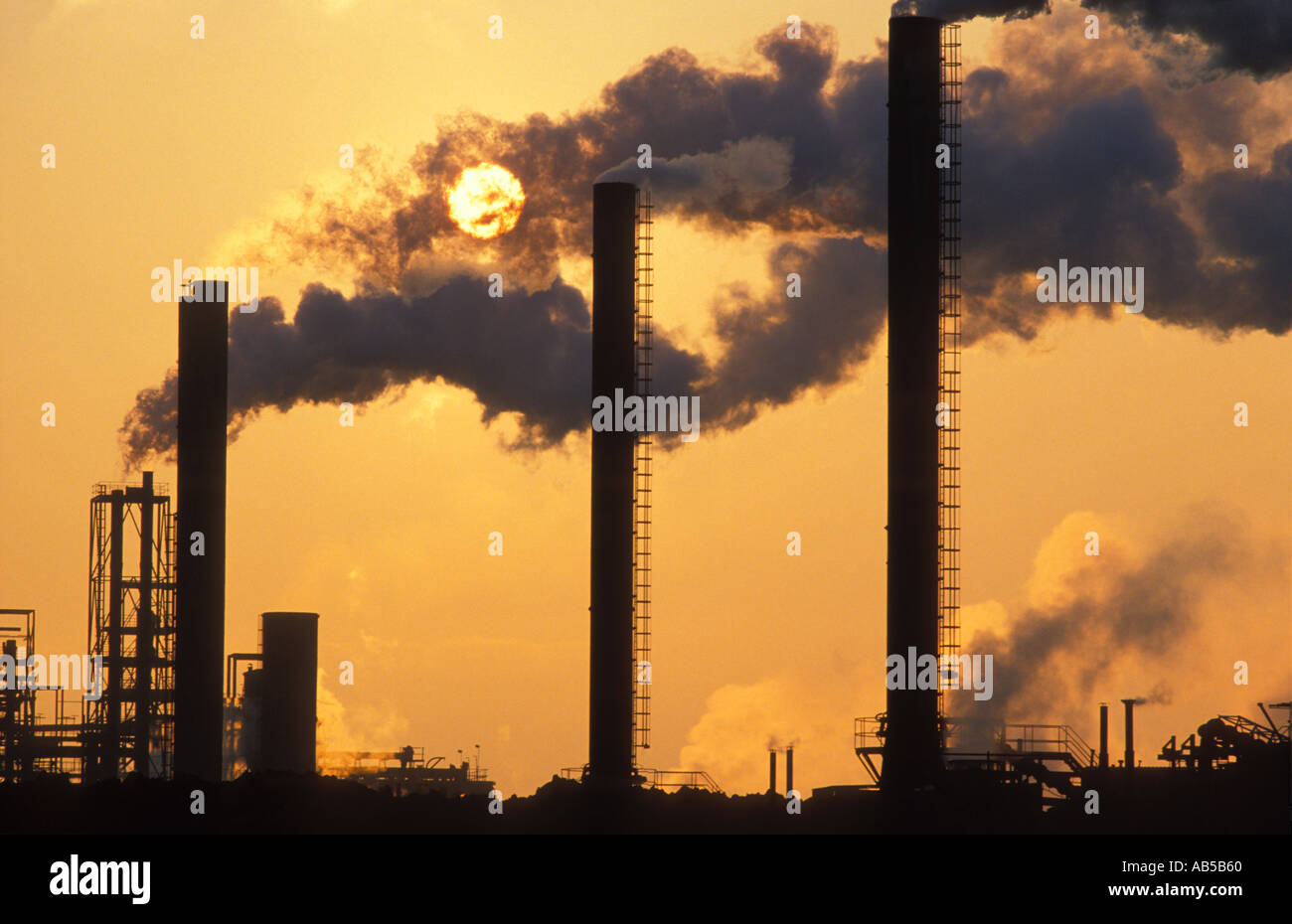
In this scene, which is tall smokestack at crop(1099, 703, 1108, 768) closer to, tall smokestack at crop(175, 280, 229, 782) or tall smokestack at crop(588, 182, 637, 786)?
tall smokestack at crop(588, 182, 637, 786)

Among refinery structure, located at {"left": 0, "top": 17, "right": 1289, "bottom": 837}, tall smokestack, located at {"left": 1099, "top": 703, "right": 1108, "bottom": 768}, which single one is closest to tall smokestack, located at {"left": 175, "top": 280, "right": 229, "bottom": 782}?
refinery structure, located at {"left": 0, "top": 17, "right": 1289, "bottom": 837}

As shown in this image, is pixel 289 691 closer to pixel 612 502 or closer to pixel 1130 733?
pixel 612 502

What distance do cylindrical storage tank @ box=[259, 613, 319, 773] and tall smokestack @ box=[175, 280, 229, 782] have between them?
827 cm

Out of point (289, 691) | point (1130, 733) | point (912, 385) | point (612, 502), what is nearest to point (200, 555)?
point (612, 502)

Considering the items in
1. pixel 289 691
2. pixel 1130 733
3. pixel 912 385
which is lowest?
pixel 1130 733

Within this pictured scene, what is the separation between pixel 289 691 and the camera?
60.1 m

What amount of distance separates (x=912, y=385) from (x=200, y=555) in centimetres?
1612

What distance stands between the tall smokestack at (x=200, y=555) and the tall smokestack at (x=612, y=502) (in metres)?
8.20

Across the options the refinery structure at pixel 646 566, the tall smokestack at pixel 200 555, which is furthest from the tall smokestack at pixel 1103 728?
the tall smokestack at pixel 200 555
